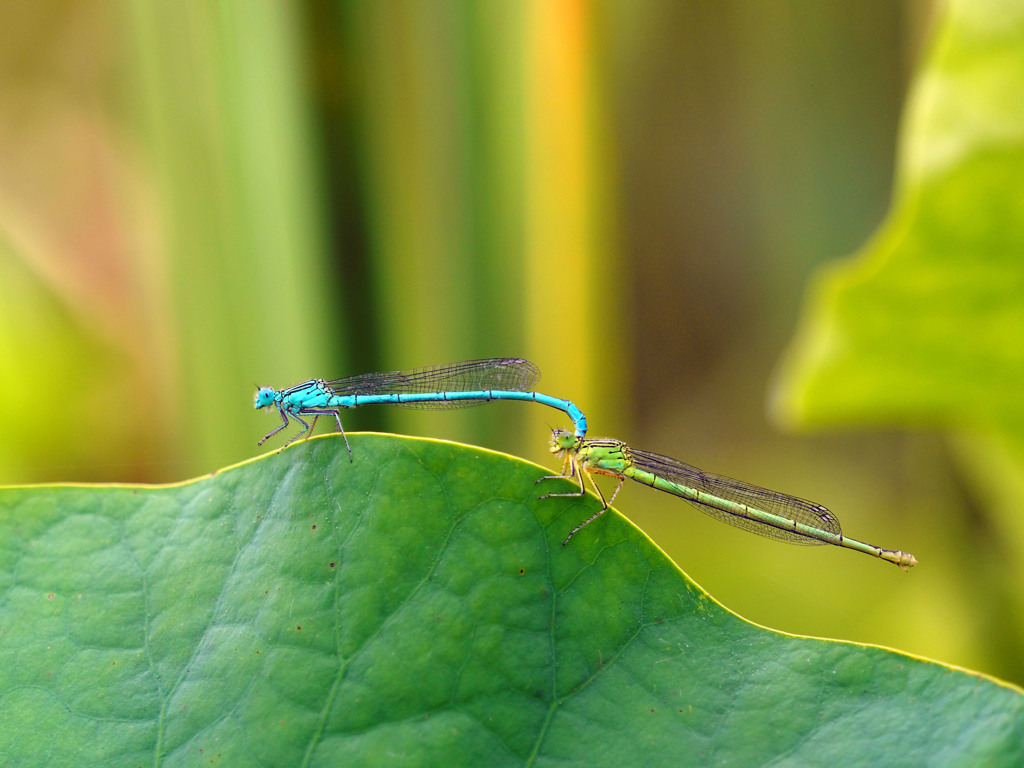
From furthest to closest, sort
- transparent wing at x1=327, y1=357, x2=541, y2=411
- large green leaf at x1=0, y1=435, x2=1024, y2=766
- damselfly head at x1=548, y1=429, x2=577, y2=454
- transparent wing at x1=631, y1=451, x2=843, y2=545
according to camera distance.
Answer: transparent wing at x1=327, y1=357, x2=541, y2=411 < transparent wing at x1=631, y1=451, x2=843, y2=545 < damselfly head at x1=548, y1=429, x2=577, y2=454 < large green leaf at x1=0, y1=435, x2=1024, y2=766

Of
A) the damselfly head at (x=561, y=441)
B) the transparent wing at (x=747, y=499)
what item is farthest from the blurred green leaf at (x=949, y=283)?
the damselfly head at (x=561, y=441)

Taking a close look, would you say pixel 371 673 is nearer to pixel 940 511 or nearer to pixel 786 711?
pixel 786 711

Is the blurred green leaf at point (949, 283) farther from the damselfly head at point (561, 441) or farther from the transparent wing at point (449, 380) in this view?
the transparent wing at point (449, 380)

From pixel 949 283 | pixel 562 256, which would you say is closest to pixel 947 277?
pixel 949 283

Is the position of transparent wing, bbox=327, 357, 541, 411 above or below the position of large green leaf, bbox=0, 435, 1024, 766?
above

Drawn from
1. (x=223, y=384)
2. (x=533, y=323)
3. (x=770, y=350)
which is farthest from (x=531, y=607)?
(x=770, y=350)

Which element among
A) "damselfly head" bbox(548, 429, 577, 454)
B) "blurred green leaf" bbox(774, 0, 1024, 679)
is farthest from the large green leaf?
"blurred green leaf" bbox(774, 0, 1024, 679)

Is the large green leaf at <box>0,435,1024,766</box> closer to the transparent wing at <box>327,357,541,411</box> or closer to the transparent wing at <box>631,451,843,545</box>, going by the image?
the transparent wing at <box>631,451,843,545</box>
